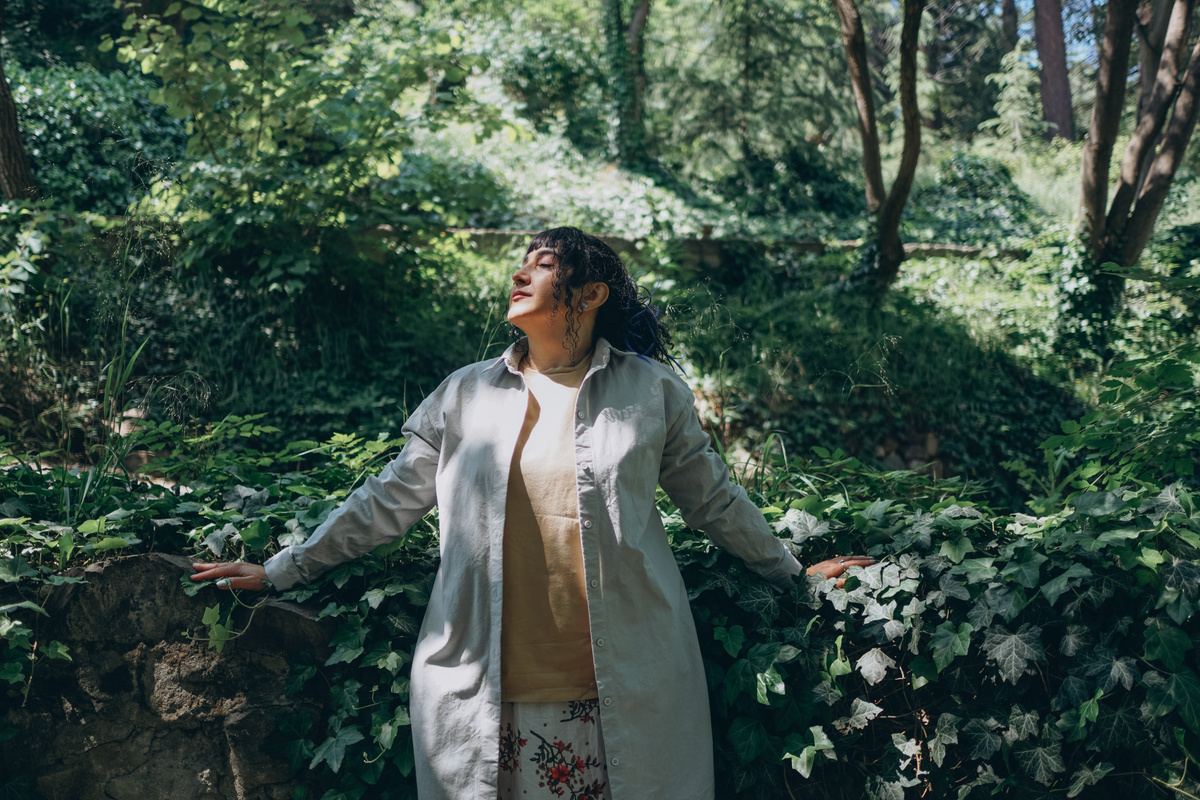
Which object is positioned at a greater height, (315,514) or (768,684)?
(315,514)

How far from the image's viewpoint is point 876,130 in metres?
6.12

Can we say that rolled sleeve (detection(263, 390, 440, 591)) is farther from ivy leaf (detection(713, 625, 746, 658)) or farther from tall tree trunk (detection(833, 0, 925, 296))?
tall tree trunk (detection(833, 0, 925, 296))

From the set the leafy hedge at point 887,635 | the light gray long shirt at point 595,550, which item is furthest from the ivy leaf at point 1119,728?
the light gray long shirt at point 595,550

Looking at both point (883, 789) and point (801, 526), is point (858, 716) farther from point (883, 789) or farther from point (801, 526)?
point (801, 526)

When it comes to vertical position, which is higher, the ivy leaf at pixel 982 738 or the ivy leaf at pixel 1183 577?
the ivy leaf at pixel 1183 577

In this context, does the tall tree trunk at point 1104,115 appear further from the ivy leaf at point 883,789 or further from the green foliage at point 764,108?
the ivy leaf at point 883,789

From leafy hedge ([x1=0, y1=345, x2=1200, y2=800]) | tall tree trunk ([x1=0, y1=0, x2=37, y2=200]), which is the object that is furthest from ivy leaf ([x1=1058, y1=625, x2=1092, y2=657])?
tall tree trunk ([x1=0, y1=0, x2=37, y2=200])

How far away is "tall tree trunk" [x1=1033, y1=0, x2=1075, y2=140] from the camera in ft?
47.1

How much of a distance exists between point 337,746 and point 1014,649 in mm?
1623

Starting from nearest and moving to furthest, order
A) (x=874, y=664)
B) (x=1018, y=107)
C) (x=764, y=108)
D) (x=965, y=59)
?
(x=874, y=664) < (x=764, y=108) < (x=1018, y=107) < (x=965, y=59)

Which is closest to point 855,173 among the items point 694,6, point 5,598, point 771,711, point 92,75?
point 694,6

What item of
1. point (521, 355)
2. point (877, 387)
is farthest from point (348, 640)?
point (877, 387)

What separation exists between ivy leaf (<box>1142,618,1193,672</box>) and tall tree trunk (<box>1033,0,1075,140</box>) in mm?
15847

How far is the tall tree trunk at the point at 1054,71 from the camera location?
1436 centimetres
